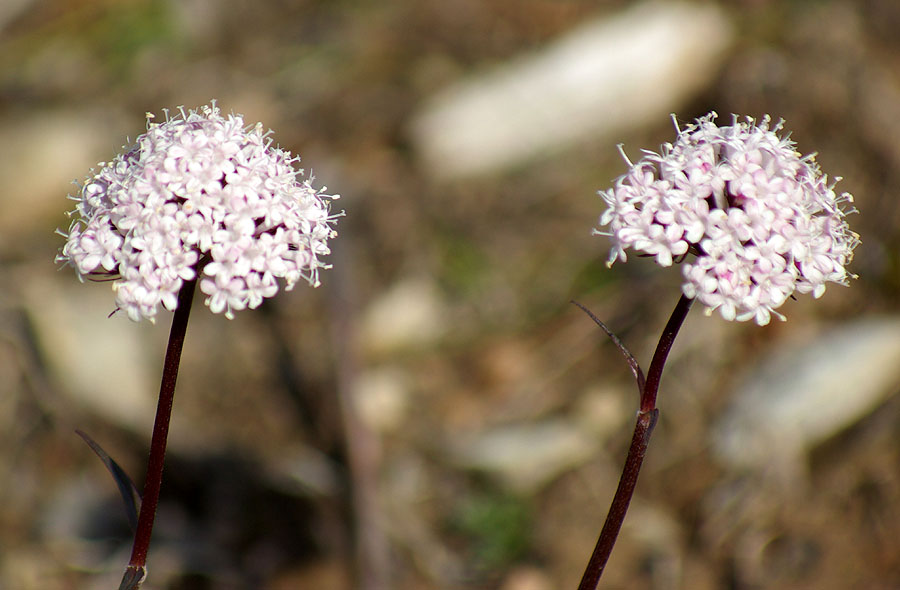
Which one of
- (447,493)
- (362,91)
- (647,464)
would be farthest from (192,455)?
(362,91)

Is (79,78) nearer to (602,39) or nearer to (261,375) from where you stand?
(261,375)

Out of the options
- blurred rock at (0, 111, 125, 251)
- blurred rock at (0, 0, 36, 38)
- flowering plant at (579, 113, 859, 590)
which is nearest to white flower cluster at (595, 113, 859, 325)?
flowering plant at (579, 113, 859, 590)

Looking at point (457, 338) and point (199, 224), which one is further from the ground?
point (457, 338)

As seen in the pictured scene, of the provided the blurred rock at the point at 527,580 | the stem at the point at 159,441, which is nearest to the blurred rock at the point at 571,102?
the blurred rock at the point at 527,580

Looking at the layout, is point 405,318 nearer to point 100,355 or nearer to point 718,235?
point 100,355

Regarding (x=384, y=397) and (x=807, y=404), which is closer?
(x=807, y=404)

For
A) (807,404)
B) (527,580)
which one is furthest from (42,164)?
(807,404)

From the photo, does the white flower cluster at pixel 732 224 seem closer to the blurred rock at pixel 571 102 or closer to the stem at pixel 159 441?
the stem at pixel 159 441

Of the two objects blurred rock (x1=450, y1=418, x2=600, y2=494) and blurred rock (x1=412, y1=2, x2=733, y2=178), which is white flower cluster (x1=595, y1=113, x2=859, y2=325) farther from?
blurred rock (x1=412, y1=2, x2=733, y2=178)
